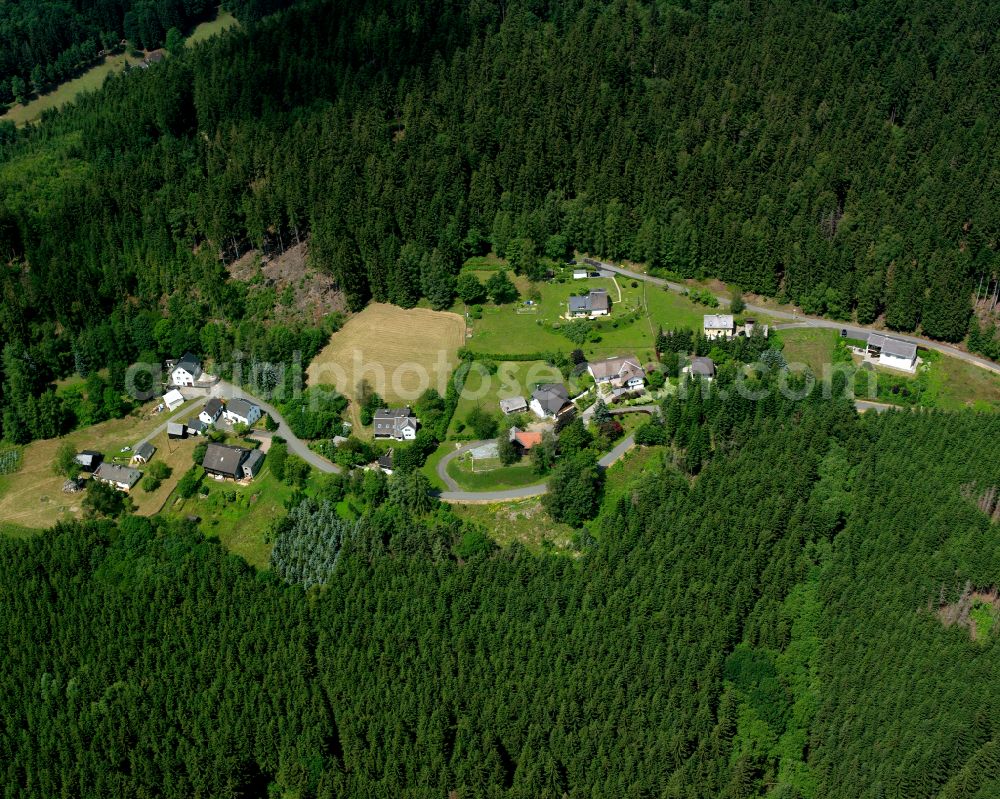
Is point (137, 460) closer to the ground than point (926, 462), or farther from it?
closer to the ground

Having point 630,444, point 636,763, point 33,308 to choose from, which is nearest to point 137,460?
point 33,308

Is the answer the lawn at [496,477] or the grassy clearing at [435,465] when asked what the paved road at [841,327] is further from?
the grassy clearing at [435,465]

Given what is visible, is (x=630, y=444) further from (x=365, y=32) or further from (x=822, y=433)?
(x=365, y=32)

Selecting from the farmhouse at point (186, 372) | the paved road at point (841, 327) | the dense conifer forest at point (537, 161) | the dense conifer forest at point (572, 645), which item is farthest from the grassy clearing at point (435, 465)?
the paved road at point (841, 327)

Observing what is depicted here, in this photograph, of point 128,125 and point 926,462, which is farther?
point 128,125

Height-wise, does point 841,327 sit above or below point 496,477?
above

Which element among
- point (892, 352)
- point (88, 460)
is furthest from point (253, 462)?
point (892, 352)

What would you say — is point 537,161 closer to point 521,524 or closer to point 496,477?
point 496,477

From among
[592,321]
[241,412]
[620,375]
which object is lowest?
[241,412]
